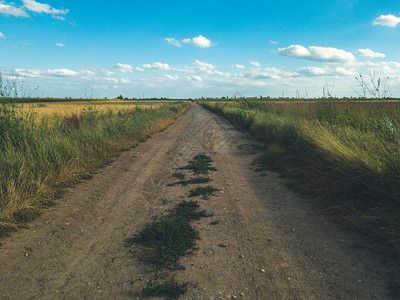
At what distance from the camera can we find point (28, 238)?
11.3ft

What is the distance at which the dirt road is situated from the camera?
247 centimetres

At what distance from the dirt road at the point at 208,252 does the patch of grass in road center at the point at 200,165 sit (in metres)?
1.33

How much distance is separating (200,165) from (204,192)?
6.52ft

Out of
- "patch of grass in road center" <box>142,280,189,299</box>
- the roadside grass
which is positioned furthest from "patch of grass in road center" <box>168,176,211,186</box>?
"patch of grass in road center" <box>142,280,189,299</box>

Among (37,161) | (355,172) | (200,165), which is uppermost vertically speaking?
(355,172)

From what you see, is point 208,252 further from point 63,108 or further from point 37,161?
point 63,108

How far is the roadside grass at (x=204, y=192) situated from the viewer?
489 centimetres

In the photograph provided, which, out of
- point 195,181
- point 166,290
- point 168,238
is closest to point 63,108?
point 195,181

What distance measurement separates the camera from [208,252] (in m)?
3.06

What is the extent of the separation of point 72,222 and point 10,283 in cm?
134

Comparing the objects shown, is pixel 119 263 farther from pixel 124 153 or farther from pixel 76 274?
pixel 124 153

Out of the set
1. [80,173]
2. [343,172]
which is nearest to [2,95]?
[80,173]

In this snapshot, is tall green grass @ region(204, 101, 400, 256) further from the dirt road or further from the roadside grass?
the roadside grass

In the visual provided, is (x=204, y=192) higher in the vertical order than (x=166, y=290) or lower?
Answer: higher
